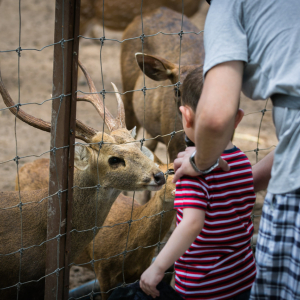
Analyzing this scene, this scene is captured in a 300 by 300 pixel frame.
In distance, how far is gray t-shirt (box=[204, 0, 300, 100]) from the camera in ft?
3.94

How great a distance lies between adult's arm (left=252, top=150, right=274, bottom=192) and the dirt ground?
3.02ft

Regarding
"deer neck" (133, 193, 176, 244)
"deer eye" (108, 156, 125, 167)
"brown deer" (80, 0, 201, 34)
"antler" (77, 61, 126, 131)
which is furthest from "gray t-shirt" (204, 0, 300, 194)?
"brown deer" (80, 0, 201, 34)

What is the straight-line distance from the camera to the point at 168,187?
2688 millimetres

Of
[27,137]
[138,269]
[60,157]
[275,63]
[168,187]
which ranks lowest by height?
[27,137]

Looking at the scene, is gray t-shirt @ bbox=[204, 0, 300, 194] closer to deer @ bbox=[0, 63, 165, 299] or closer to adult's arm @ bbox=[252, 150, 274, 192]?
adult's arm @ bbox=[252, 150, 274, 192]

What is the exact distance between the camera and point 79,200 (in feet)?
7.88

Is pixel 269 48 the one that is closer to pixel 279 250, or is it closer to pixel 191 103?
pixel 191 103

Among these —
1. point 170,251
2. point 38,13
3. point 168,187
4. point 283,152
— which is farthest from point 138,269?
point 38,13

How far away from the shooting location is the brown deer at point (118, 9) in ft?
23.6

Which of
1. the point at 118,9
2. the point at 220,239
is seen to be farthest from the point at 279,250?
the point at 118,9

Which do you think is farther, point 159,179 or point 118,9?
point 118,9

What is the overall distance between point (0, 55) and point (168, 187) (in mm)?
7456

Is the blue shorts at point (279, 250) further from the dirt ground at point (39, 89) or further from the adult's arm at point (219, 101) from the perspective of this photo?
the dirt ground at point (39, 89)

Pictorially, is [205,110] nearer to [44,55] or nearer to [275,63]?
[275,63]
